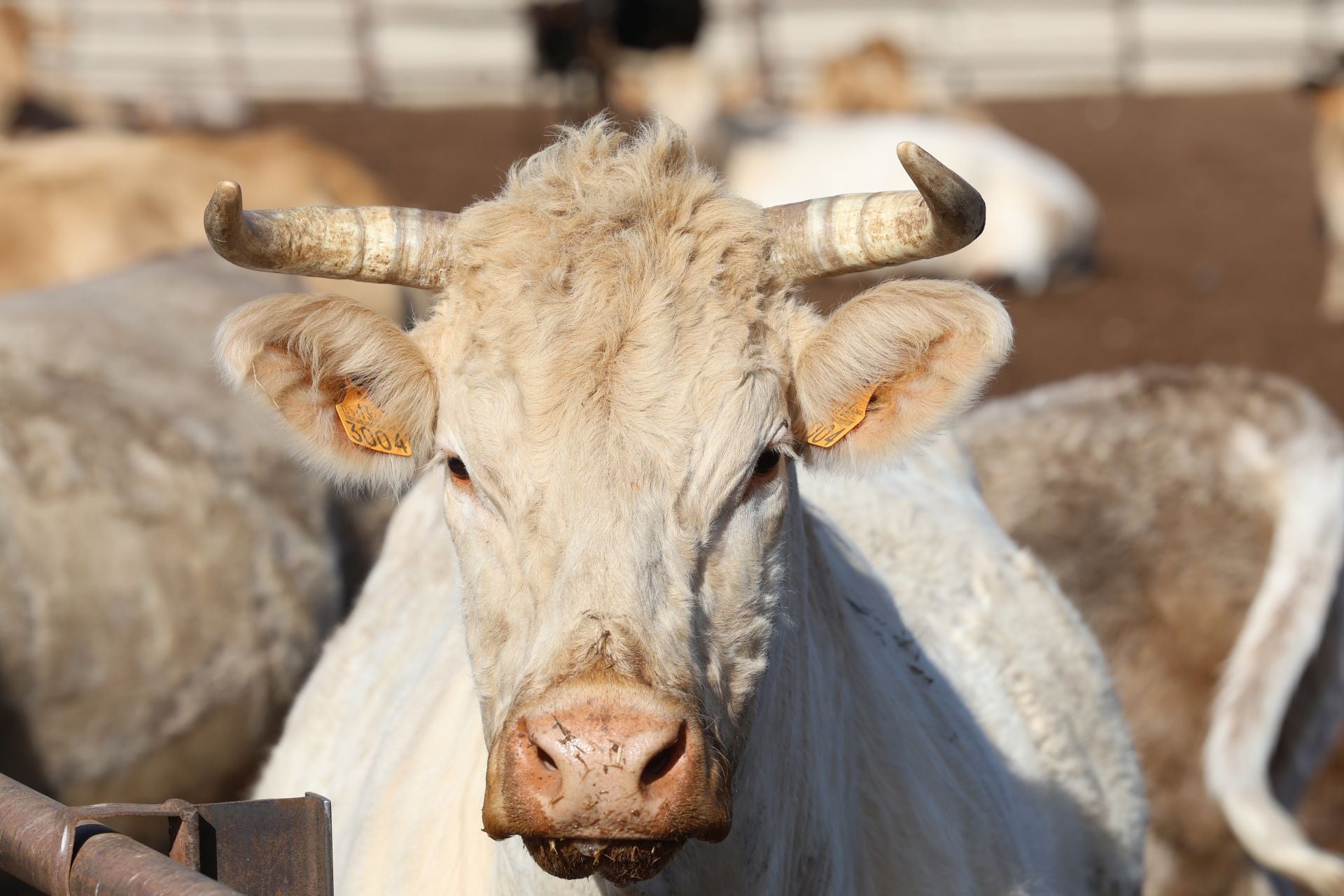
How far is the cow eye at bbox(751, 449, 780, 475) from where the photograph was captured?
7.22 ft

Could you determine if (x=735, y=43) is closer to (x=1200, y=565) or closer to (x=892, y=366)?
(x=1200, y=565)

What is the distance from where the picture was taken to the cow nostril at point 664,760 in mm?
1807

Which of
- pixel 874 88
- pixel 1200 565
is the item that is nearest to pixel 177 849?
pixel 1200 565

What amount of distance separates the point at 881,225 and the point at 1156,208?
1510 cm

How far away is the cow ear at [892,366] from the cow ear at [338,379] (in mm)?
626

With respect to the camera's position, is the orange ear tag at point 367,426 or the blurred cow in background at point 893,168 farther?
the blurred cow in background at point 893,168

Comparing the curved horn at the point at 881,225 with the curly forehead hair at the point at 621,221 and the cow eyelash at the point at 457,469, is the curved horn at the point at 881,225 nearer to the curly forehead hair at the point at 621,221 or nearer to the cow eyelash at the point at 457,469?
the curly forehead hair at the point at 621,221

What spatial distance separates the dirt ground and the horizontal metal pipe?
8.01m

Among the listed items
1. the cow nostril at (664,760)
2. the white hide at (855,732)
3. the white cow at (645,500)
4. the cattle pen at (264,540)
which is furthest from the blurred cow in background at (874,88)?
the cow nostril at (664,760)

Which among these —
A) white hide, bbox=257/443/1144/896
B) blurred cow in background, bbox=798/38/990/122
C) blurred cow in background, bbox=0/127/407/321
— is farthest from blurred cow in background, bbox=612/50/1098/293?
white hide, bbox=257/443/1144/896

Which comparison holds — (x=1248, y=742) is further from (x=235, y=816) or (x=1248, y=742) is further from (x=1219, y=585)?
(x=235, y=816)

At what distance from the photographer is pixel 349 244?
2258mm

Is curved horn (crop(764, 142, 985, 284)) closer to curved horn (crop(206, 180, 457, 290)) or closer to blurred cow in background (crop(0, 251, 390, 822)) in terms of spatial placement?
curved horn (crop(206, 180, 457, 290))

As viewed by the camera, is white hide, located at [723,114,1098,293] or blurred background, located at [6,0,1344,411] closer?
blurred background, located at [6,0,1344,411]
